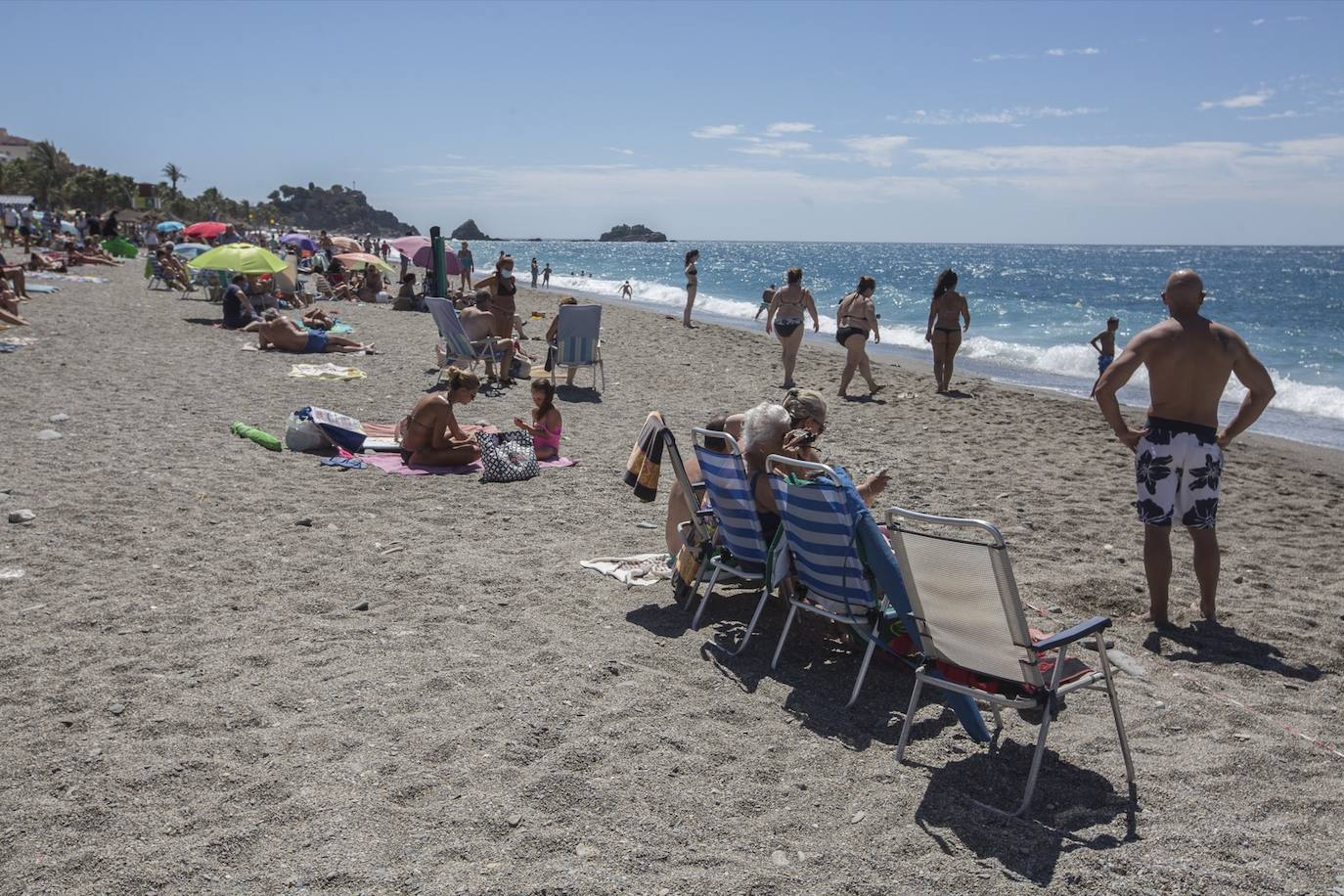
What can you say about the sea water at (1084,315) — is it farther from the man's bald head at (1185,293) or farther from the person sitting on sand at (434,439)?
the person sitting on sand at (434,439)

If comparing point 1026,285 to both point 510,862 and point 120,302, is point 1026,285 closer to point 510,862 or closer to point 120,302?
point 120,302

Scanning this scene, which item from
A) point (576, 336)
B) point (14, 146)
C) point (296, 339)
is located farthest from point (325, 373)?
point (14, 146)

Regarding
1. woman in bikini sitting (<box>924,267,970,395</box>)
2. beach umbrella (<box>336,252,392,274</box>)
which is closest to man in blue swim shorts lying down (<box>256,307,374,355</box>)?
woman in bikini sitting (<box>924,267,970,395</box>)

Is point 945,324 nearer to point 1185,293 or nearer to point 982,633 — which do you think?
point 1185,293

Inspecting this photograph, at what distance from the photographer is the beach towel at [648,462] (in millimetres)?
4512

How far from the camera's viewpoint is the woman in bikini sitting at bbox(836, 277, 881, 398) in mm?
11234

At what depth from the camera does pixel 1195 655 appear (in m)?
4.27

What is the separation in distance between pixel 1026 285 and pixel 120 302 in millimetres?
48015

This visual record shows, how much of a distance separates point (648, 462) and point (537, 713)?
156 centimetres

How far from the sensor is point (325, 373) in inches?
422

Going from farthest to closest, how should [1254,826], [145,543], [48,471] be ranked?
1. [48,471]
2. [145,543]
3. [1254,826]

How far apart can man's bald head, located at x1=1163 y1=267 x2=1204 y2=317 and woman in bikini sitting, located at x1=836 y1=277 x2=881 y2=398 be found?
665cm

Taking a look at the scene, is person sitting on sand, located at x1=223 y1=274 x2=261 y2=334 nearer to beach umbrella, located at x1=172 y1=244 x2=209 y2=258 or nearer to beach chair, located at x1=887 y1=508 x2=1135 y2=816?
beach umbrella, located at x1=172 y1=244 x2=209 y2=258

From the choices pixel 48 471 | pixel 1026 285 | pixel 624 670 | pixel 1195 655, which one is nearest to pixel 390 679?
pixel 624 670
